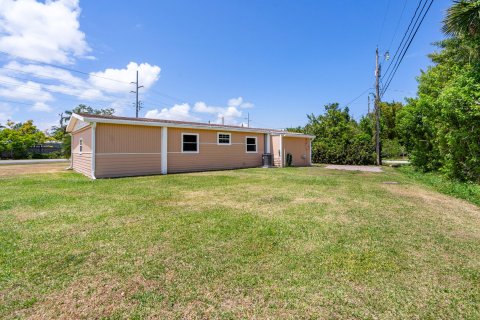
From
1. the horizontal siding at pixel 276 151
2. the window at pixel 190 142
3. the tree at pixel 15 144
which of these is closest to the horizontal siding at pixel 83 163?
the window at pixel 190 142

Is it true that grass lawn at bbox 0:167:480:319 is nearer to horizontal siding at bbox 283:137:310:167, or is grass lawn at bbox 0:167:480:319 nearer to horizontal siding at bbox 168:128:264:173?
horizontal siding at bbox 168:128:264:173

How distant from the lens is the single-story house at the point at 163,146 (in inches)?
416

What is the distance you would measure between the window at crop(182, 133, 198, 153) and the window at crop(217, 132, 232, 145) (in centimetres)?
156

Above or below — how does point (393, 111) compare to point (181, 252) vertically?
above

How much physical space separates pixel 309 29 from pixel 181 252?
15421 millimetres

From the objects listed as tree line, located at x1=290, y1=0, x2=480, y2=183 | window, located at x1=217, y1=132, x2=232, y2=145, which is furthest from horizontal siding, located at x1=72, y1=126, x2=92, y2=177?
tree line, located at x1=290, y1=0, x2=480, y2=183

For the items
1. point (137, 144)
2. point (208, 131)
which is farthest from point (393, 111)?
point (137, 144)

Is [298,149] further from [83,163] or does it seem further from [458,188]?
[83,163]

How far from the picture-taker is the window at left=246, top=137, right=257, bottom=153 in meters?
16.1

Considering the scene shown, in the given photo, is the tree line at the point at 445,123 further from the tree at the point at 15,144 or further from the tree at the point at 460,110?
the tree at the point at 15,144

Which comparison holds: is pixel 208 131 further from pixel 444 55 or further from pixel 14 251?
pixel 444 55

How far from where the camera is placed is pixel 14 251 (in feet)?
Result: 10.2

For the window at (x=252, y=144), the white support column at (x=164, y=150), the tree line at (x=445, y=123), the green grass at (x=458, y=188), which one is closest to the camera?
the green grass at (x=458, y=188)

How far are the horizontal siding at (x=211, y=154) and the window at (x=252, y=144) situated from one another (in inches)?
8.1
